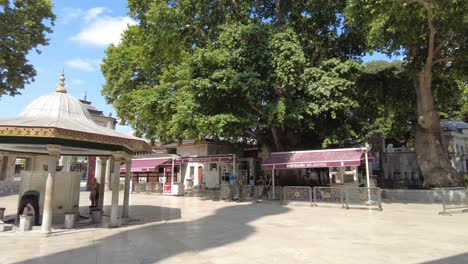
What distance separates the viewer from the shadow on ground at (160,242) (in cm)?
721

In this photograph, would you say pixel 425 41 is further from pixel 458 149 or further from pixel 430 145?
pixel 458 149

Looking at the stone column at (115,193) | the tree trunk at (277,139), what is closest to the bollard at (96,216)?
the stone column at (115,193)

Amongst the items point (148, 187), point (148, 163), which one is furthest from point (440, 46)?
point (148, 187)

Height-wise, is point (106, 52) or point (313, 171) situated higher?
point (106, 52)

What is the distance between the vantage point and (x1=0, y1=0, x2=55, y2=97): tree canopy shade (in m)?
16.4

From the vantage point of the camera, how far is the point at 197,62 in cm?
1902

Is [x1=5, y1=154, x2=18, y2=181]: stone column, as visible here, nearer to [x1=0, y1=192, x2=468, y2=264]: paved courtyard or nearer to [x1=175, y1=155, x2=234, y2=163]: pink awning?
[x1=175, y1=155, x2=234, y2=163]: pink awning

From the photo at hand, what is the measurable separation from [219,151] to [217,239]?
2336 centimetres

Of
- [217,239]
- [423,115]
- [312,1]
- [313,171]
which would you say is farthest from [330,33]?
[217,239]

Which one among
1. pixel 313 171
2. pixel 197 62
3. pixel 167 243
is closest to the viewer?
pixel 167 243

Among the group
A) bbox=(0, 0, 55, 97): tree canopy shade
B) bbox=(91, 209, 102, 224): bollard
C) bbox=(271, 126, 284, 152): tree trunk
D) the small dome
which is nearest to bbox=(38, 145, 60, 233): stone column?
the small dome

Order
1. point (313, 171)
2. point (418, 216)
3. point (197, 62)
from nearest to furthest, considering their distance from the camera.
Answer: point (418, 216), point (197, 62), point (313, 171)

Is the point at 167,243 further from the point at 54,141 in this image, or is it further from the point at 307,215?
the point at 307,215

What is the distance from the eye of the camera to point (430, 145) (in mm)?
19984
